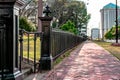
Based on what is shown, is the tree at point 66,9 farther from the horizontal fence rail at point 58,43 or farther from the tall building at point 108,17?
the horizontal fence rail at point 58,43

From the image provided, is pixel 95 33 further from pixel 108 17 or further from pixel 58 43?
pixel 58 43

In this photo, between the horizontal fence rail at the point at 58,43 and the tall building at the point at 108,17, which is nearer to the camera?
the horizontal fence rail at the point at 58,43

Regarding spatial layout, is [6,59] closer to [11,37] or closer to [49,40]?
[11,37]

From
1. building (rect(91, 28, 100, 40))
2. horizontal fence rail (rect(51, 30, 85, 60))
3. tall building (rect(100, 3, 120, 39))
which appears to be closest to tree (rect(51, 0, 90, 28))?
tall building (rect(100, 3, 120, 39))

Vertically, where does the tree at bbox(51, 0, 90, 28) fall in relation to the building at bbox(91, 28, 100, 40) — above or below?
above

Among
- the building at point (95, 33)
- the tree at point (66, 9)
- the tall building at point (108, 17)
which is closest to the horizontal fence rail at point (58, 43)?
the tree at point (66, 9)

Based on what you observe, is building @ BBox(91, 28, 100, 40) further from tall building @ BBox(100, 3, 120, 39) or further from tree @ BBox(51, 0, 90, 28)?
tree @ BBox(51, 0, 90, 28)

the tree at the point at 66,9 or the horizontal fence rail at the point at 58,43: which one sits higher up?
the tree at the point at 66,9

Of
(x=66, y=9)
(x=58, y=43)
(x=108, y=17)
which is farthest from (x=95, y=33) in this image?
(x=58, y=43)

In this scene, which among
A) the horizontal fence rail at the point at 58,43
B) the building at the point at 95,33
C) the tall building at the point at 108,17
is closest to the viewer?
the horizontal fence rail at the point at 58,43

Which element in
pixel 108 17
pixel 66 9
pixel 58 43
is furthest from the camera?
pixel 108 17

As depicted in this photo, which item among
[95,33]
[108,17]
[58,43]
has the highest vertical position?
[108,17]

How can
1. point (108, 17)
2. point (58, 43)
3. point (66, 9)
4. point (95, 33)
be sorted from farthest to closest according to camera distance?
point (95, 33), point (108, 17), point (66, 9), point (58, 43)

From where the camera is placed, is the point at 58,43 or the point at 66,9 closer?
the point at 58,43
